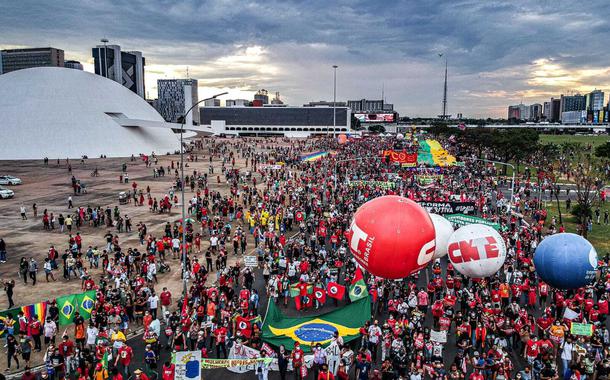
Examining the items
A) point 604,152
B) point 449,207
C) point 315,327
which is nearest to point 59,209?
point 315,327

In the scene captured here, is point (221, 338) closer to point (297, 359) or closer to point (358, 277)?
point (297, 359)

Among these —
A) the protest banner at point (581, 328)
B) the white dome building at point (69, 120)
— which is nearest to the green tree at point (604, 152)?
the protest banner at point (581, 328)

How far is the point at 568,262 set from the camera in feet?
49.3

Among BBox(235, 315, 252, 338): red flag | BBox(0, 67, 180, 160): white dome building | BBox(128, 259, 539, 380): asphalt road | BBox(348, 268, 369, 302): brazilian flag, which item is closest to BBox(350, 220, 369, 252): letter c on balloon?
BBox(128, 259, 539, 380): asphalt road

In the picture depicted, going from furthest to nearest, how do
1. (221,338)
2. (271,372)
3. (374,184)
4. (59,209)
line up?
(374,184)
(59,209)
(221,338)
(271,372)

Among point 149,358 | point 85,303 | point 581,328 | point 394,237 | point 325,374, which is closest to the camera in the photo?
Result: point 394,237

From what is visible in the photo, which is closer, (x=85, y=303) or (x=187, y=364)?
(x=187, y=364)

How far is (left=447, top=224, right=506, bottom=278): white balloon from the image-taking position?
15.0 meters

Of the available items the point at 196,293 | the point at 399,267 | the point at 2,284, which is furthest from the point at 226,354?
the point at 2,284

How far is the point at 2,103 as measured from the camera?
78750 mm

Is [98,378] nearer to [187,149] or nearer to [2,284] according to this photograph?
[2,284]

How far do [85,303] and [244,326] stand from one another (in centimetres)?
555

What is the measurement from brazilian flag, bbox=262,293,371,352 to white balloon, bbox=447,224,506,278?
3.60 m

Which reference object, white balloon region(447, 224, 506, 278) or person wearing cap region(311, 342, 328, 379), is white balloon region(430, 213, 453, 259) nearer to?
white balloon region(447, 224, 506, 278)
